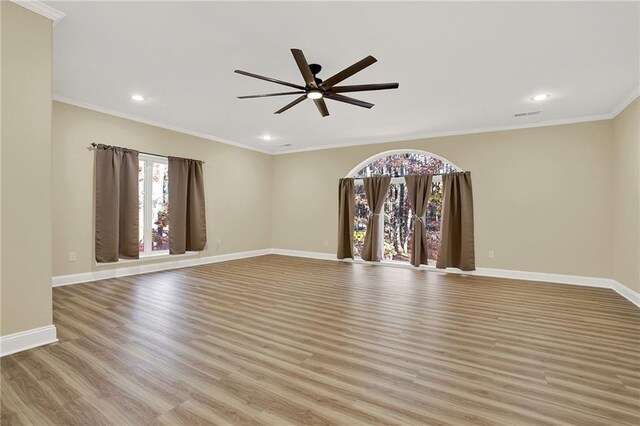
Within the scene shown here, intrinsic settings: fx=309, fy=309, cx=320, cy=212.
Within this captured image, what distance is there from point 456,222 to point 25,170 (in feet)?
19.4

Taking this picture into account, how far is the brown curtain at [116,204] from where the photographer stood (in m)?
4.72

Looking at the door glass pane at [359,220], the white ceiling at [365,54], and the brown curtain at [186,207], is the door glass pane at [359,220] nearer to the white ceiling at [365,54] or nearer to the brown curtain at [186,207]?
the white ceiling at [365,54]

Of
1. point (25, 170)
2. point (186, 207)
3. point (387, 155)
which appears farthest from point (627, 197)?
point (186, 207)

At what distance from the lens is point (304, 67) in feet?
8.51

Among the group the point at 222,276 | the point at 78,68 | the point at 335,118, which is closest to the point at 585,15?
the point at 335,118

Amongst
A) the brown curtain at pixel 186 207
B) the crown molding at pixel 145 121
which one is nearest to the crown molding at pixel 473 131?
the crown molding at pixel 145 121

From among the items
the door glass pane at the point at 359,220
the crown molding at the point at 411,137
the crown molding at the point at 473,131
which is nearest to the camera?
the crown molding at the point at 411,137

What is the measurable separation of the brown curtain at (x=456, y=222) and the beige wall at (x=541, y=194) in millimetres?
145

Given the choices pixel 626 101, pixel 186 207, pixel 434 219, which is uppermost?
pixel 626 101

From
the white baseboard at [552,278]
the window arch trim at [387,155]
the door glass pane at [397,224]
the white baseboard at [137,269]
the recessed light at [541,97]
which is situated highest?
the recessed light at [541,97]

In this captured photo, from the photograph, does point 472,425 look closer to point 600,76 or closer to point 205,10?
point 205,10

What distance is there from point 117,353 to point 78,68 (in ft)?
10.2

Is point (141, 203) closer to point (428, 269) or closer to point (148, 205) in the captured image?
point (148, 205)

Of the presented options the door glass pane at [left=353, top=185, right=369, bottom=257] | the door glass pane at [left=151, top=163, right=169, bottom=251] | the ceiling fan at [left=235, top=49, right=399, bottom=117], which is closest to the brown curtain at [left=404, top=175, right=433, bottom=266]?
the door glass pane at [left=353, top=185, right=369, bottom=257]
